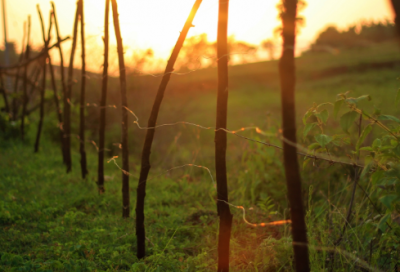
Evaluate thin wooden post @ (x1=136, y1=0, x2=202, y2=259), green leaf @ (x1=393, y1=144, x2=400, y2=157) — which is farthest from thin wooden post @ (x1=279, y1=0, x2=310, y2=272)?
thin wooden post @ (x1=136, y1=0, x2=202, y2=259)

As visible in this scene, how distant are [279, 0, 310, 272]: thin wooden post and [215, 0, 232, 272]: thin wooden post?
649mm

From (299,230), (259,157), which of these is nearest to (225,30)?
(299,230)

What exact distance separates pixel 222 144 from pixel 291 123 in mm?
744

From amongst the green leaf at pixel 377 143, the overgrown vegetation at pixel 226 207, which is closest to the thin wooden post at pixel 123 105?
the overgrown vegetation at pixel 226 207

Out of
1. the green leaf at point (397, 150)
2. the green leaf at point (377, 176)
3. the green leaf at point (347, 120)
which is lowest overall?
Answer: the green leaf at point (377, 176)

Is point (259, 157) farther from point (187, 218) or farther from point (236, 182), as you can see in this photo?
point (187, 218)

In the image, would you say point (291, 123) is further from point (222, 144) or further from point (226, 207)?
point (226, 207)

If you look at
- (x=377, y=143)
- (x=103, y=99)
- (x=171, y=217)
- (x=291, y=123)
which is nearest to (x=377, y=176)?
(x=377, y=143)

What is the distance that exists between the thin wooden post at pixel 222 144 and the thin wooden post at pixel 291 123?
649 mm

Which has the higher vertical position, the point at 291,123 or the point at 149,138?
the point at 291,123

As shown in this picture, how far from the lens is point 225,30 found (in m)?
1.96

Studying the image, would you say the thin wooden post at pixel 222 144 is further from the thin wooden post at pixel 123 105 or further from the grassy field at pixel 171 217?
the thin wooden post at pixel 123 105

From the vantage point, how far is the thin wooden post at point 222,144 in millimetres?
1950

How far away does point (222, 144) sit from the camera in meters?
1.99
